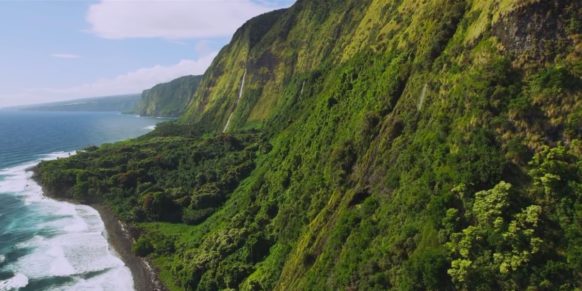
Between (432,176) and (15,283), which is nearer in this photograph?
(432,176)

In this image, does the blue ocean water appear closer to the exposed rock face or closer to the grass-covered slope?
the grass-covered slope

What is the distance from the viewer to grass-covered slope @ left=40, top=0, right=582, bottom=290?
107 ft

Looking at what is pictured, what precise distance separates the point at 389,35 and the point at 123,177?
81131mm

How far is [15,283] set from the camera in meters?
70.4

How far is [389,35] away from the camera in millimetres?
81938

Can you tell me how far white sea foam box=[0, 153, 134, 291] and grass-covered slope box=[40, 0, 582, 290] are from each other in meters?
8.39

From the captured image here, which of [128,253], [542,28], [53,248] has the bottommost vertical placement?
[128,253]

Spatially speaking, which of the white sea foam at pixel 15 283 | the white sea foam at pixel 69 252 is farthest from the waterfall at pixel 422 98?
the white sea foam at pixel 15 283

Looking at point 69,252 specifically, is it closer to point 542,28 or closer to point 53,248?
point 53,248

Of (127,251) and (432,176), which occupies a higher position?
(432,176)

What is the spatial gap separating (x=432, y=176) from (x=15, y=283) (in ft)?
222

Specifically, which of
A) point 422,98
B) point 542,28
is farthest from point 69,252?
point 542,28

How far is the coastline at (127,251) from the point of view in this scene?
71.2m

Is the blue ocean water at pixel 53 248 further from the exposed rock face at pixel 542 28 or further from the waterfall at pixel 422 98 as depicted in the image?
the exposed rock face at pixel 542 28
